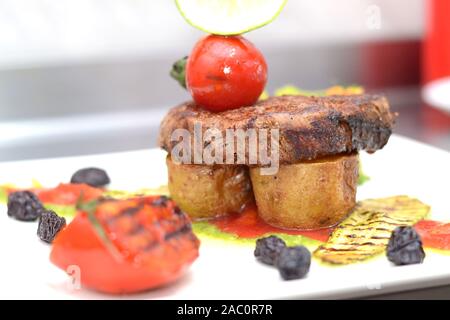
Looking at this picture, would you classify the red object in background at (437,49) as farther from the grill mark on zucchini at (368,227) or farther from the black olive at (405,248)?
the black olive at (405,248)

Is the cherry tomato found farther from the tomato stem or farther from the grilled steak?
the tomato stem

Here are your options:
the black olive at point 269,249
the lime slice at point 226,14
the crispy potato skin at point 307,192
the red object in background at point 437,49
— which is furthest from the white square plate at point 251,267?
the red object in background at point 437,49

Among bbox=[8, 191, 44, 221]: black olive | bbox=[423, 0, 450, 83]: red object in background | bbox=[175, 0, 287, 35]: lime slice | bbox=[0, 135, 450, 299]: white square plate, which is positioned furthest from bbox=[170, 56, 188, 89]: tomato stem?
bbox=[423, 0, 450, 83]: red object in background

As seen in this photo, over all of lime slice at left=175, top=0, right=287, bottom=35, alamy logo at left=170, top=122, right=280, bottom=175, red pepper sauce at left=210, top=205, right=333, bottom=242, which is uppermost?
lime slice at left=175, top=0, right=287, bottom=35

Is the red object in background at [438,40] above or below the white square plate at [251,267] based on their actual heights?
above

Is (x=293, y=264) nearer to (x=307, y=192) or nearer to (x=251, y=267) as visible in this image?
(x=251, y=267)
